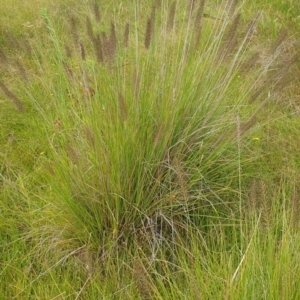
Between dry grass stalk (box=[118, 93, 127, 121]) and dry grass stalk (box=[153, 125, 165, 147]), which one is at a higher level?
dry grass stalk (box=[118, 93, 127, 121])

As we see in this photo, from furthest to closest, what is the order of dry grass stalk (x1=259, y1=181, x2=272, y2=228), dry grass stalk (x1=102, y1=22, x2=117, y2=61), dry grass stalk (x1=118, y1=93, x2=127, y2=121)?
dry grass stalk (x1=102, y1=22, x2=117, y2=61)
dry grass stalk (x1=118, y1=93, x2=127, y2=121)
dry grass stalk (x1=259, y1=181, x2=272, y2=228)

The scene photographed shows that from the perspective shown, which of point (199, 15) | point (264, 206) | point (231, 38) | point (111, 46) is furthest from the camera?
point (199, 15)

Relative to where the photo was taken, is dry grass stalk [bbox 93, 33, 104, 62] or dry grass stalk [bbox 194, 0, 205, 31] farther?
dry grass stalk [bbox 194, 0, 205, 31]

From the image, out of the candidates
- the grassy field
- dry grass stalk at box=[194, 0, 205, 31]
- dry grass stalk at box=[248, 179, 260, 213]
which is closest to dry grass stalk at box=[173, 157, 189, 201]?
the grassy field

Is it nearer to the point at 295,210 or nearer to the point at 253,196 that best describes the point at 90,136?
the point at 253,196

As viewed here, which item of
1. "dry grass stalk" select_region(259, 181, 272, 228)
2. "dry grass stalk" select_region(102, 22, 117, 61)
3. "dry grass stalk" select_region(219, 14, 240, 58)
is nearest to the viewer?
"dry grass stalk" select_region(259, 181, 272, 228)

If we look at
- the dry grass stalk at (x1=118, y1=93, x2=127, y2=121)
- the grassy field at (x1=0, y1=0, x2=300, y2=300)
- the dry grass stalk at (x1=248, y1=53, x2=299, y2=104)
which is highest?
the dry grass stalk at (x1=118, y1=93, x2=127, y2=121)

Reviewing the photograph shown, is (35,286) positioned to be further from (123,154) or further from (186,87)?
(186,87)

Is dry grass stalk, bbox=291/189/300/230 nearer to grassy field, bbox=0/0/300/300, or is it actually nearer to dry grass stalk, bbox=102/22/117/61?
grassy field, bbox=0/0/300/300

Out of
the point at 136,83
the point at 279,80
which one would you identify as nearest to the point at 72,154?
the point at 136,83

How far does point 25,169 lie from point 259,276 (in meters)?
1.52

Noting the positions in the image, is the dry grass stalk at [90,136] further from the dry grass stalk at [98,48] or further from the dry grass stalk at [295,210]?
the dry grass stalk at [295,210]

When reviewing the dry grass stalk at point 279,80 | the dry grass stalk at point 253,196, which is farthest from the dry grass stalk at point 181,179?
the dry grass stalk at point 279,80

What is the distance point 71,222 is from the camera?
7.45 ft
